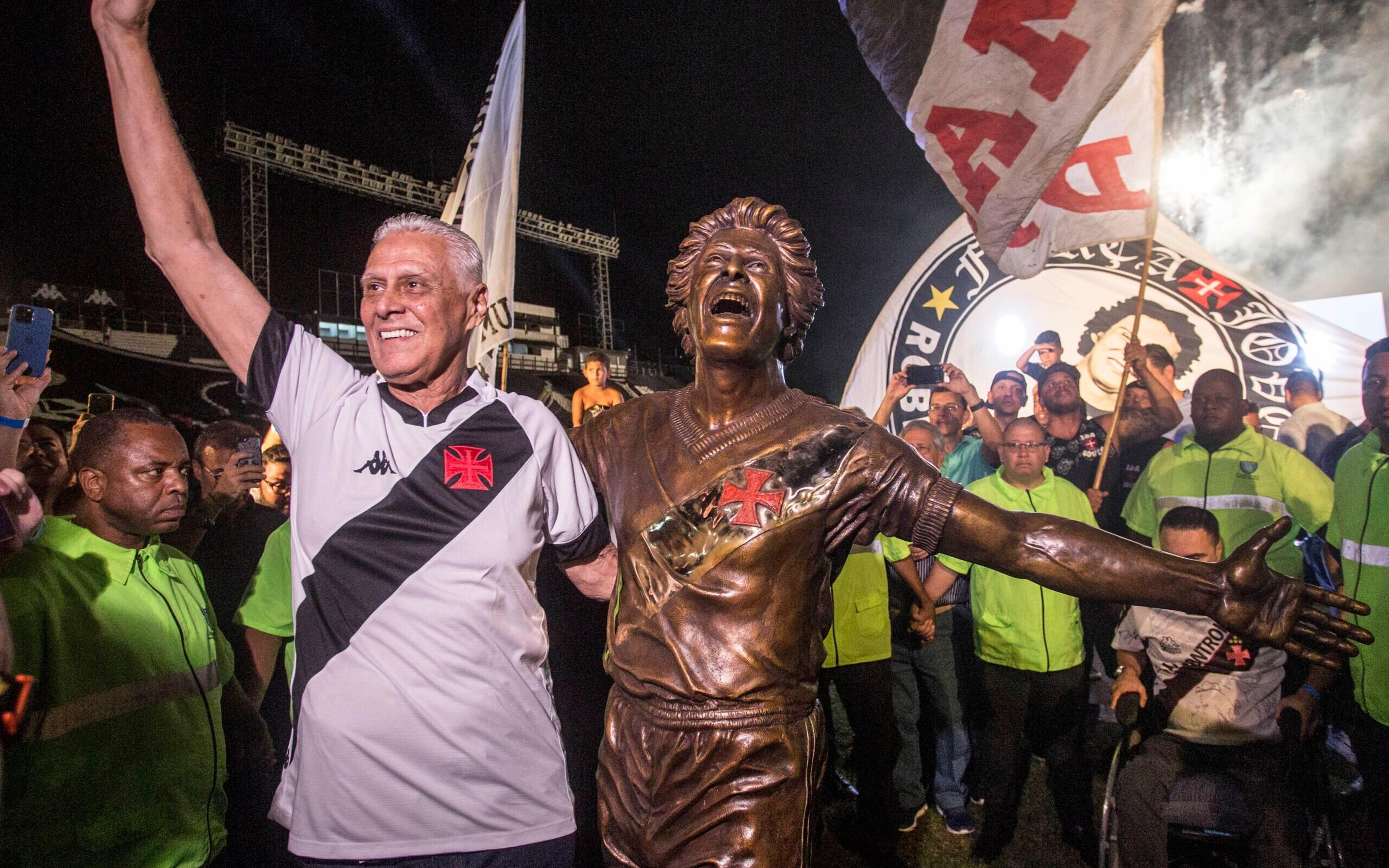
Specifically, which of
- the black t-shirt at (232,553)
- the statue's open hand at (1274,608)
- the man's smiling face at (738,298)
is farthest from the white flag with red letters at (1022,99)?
the black t-shirt at (232,553)

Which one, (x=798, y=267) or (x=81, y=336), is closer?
(x=798, y=267)

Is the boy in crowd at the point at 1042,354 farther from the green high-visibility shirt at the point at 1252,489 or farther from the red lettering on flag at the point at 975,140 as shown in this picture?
the red lettering on flag at the point at 975,140

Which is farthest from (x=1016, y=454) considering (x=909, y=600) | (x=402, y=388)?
(x=402, y=388)

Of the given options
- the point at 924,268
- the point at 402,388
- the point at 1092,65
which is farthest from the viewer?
the point at 924,268

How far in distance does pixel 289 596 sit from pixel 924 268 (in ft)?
23.9

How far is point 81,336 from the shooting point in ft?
47.2

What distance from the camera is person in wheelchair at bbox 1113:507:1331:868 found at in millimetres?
3311

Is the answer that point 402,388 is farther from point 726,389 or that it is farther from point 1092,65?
point 1092,65

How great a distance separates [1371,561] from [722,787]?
3.80 metres

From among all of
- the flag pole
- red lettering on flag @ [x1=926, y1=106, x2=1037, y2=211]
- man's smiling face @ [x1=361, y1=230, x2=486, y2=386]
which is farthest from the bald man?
man's smiling face @ [x1=361, y1=230, x2=486, y2=386]

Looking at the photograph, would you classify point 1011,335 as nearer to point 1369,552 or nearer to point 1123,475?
point 1123,475

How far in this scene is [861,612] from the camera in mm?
4590

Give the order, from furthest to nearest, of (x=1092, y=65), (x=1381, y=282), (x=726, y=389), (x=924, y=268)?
1. (x=1381, y=282)
2. (x=924, y=268)
3. (x=1092, y=65)
4. (x=726, y=389)

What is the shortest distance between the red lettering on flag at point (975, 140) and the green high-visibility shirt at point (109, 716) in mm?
5190
